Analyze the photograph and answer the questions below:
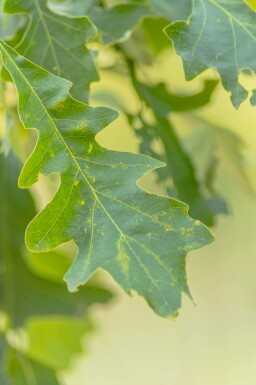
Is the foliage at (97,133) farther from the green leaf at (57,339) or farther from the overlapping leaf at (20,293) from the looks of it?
the green leaf at (57,339)

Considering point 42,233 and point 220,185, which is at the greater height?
point 42,233

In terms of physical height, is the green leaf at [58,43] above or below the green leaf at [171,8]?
below

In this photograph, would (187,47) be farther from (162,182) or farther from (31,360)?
(31,360)

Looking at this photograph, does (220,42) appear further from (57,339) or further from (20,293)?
(57,339)

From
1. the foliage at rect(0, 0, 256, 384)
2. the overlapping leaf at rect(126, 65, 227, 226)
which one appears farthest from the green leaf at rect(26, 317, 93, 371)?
the foliage at rect(0, 0, 256, 384)

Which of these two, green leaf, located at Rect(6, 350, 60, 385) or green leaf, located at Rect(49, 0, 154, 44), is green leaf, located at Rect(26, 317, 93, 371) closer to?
green leaf, located at Rect(6, 350, 60, 385)

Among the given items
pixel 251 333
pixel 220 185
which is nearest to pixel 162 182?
pixel 220 185

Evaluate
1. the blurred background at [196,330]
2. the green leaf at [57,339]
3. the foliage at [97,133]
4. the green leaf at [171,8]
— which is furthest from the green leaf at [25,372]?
the blurred background at [196,330]

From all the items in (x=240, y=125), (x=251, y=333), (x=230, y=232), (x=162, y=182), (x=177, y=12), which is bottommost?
(x=251, y=333)
